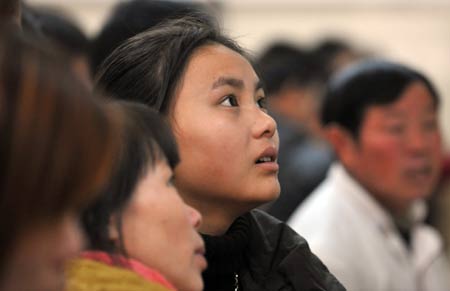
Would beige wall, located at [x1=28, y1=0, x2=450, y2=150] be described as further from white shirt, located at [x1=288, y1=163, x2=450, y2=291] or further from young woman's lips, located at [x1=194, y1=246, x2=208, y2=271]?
young woman's lips, located at [x1=194, y1=246, x2=208, y2=271]

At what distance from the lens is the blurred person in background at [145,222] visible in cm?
180

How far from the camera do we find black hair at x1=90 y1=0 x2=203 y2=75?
3.03 metres

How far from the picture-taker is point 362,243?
12.7ft

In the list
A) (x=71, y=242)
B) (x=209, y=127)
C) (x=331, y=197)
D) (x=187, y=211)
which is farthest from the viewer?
(x=331, y=197)

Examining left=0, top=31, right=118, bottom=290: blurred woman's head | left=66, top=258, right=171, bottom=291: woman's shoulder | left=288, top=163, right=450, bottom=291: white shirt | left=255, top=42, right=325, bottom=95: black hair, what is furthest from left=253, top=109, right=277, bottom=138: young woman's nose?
left=255, top=42, right=325, bottom=95: black hair

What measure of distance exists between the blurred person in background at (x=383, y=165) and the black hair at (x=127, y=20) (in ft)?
3.31

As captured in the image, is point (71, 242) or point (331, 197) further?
point (331, 197)

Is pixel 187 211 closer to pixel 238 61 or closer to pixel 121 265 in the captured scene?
pixel 121 265

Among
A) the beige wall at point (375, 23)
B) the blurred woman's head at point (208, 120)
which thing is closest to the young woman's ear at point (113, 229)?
the blurred woman's head at point (208, 120)

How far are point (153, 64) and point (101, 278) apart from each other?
71cm

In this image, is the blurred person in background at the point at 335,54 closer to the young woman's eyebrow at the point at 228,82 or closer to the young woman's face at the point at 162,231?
the young woman's eyebrow at the point at 228,82

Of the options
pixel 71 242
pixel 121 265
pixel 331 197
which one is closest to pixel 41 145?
pixel 71 242

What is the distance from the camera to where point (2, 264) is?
1.35 m

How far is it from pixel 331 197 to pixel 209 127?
176cm
